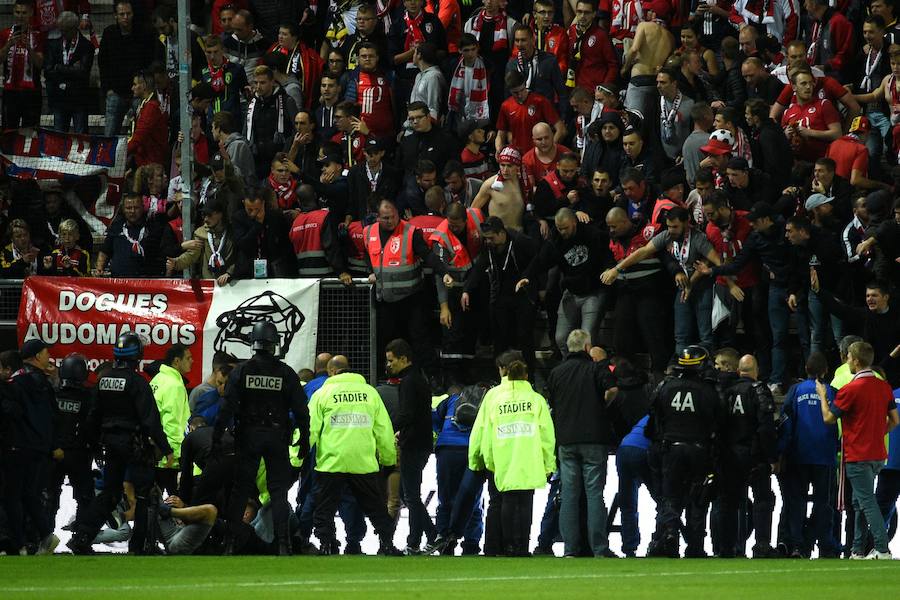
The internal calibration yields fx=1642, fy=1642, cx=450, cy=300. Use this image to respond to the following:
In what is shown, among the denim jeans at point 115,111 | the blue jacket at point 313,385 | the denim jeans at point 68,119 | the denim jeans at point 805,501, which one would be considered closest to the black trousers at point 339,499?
the blue jacket at point 313,385

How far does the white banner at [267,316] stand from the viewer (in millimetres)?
16062

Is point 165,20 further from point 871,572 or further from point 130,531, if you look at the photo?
point 871,572

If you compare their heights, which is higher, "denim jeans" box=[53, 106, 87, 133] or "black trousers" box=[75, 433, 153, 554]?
"denim jeans" box=[53, 106, 87, 133]

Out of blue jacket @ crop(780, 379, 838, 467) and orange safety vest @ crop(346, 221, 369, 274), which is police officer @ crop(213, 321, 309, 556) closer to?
orange safety vest @ crop(346, 221, 369, 274)

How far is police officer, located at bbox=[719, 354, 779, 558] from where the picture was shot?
13.0m

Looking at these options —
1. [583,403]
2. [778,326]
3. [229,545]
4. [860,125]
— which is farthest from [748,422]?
[860,125]

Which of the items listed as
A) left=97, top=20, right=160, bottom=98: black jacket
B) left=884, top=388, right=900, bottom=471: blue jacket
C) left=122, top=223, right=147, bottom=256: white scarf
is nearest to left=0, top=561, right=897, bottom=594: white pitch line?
left=884, top=388, right=900, bottom=471: blue jacket

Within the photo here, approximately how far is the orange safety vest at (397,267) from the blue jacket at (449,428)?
5.61 feet

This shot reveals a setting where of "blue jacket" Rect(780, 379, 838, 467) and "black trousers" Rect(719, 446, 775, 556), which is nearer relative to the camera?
"black trousers" Rect(719, 446, 775, 556)

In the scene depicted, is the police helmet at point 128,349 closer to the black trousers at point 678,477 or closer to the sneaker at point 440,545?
the sneaker at point 440,545

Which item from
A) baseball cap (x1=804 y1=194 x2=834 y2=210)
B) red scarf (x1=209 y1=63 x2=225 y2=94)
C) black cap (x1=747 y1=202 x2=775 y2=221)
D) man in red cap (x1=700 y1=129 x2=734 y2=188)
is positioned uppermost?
red scarf (x1=209 y1=63 x2=225 y2=94)

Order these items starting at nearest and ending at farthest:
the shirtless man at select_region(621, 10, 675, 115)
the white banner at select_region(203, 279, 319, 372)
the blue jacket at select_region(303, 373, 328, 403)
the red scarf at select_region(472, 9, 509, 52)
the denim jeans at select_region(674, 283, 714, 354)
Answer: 1. the blue jacket at select_region(303, 373, 328, 403)
2. the denim jeans at select_region(674, 283, 714, 354)
3. the white banner at select_region(203, 279, 319, 372)
4. the shirtless man at select_region(621, 10, 675, 115)
5. the red scarf at select_region(472, 9, 509, 52)

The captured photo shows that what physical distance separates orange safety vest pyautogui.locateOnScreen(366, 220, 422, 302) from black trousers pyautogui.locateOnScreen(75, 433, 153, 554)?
137 inches

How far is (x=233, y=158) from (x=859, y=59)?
705 centimetres
